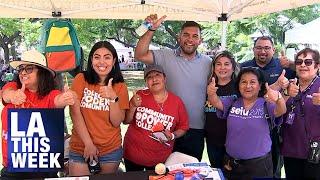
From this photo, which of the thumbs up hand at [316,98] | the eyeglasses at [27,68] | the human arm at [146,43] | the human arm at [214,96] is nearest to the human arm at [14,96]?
the eyeglasses at [27,68]

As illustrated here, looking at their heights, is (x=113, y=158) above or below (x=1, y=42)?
below

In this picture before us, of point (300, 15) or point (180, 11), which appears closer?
point (180, 11)

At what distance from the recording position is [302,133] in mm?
2742

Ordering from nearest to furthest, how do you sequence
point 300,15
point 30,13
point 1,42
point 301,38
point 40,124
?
point 40,124, point 30,13, point 301,38, point 300,15, point 1,42

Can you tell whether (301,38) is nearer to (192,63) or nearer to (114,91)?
(192,63)

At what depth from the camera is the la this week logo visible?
2.17 m

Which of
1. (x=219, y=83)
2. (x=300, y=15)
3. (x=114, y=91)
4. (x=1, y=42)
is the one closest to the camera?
(x=114, y=91)

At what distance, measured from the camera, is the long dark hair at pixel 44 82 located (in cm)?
242

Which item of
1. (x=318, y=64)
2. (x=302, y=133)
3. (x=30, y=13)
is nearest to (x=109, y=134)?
(x=302, y=133)

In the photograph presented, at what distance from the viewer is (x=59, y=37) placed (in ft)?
14.0

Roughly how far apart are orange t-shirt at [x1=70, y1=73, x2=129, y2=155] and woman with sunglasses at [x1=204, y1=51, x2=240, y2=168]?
78 cm

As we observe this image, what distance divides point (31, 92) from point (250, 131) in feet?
4.86

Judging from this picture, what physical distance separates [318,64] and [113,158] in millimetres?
1605

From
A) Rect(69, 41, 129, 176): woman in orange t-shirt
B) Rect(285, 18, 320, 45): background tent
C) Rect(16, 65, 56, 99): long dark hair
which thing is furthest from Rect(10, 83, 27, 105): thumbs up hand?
Rect(285, 18, 320, 45): background tent
